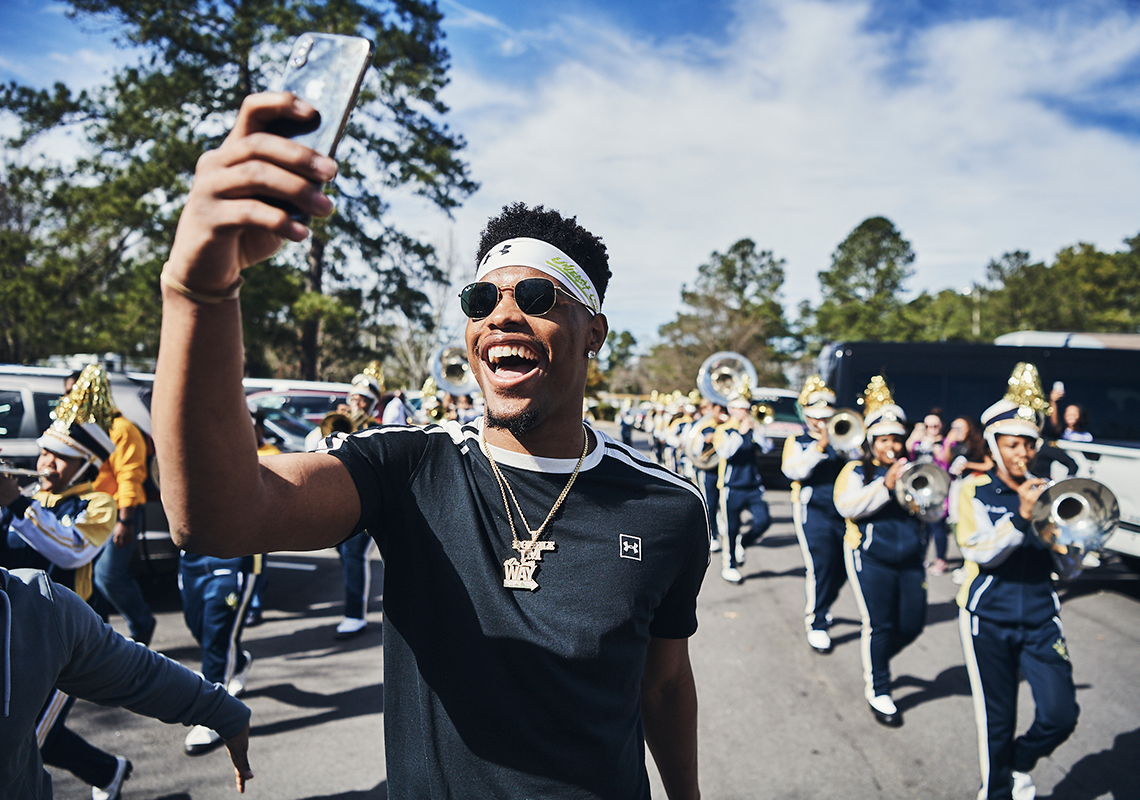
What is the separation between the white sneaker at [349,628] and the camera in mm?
5789

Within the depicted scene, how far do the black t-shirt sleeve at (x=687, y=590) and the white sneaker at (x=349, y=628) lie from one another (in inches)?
187

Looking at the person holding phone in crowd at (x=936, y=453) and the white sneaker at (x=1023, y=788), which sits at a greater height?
the person holding phone in crowd at (x=936, y=453)

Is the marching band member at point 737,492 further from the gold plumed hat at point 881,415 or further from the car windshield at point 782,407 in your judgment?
the car windshield at point 782,407

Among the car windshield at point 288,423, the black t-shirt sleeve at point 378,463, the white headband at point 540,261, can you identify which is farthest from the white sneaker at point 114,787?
the car windshield at point 288,423

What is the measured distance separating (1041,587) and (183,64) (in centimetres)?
1942

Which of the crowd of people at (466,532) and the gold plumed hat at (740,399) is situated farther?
the gold plumed hat at (740,399)

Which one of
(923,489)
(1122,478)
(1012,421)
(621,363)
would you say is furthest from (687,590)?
(621,363)

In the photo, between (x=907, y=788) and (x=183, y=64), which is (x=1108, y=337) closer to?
(x=907, y=788)

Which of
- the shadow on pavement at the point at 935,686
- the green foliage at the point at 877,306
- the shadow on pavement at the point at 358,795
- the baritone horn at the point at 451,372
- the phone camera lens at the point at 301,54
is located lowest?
the shadow on pavement at the point at 358,795

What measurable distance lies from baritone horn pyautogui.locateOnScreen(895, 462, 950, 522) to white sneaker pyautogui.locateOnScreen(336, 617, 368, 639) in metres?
4.52

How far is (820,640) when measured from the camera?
5840 millimetres

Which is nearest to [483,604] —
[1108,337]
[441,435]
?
[441,435]

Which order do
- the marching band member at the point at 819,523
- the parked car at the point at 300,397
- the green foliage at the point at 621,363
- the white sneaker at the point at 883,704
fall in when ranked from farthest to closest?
the green foliage at the point at 621,363 → the parked car at the point at 300,397 → the marching band member at the point at 819,523 → the white sneaker at the point at 883,704

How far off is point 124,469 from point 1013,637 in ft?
19.4
